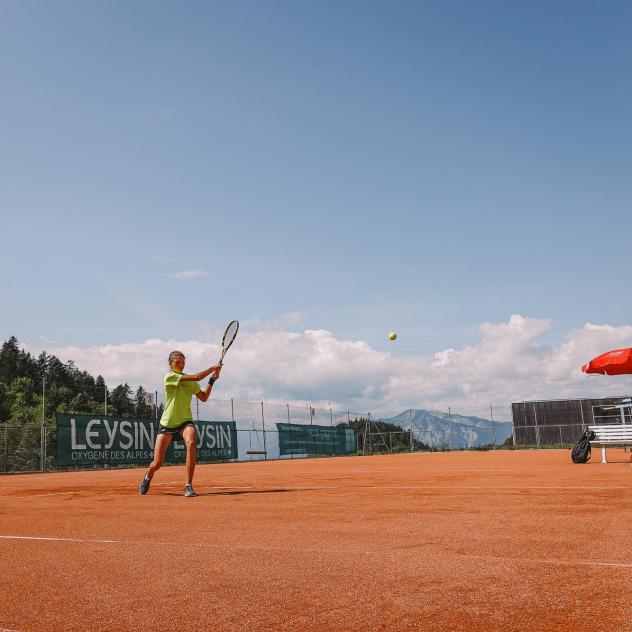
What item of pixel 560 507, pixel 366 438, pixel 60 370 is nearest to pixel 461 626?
pixel 560 507

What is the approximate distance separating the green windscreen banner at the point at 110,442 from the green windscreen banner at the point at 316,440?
208 inches

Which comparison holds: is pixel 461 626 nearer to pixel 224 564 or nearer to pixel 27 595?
pixel 224 564

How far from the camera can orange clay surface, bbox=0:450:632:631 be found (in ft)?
8.58

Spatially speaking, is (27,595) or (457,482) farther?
(457,482)

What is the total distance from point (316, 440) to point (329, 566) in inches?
1274

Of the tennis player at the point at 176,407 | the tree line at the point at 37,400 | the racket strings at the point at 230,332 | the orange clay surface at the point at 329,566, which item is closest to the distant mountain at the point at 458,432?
the tree line at the point at 37,400

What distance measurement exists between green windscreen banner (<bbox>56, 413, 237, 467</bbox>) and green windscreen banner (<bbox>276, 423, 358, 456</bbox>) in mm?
5272

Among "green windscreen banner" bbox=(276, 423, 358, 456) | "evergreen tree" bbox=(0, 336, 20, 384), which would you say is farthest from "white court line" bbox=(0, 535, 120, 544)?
"evergreen tree" bbox=(0, 336, 20, 384)

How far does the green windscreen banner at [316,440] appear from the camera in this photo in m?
33.6

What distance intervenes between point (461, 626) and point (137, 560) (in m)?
2.14

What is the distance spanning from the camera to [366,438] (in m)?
39.7

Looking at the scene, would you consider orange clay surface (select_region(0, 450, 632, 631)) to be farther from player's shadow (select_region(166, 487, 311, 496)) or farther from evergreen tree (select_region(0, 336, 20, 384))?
evergreen tree (select_region(0, 336, 20, 384))

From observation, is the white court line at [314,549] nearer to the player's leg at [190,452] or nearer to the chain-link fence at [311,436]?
the player's leg at [190,452]

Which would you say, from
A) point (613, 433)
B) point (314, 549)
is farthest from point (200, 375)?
point (613, 433)
